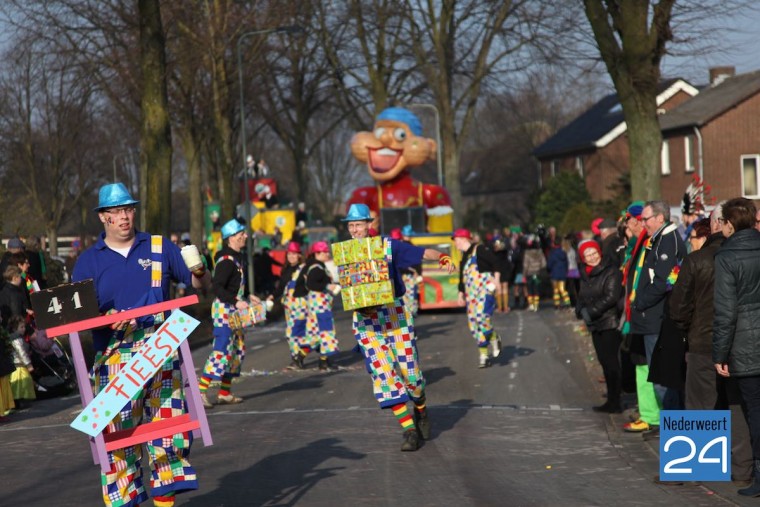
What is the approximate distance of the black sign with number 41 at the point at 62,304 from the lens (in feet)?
22.5

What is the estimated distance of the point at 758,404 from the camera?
318 inches

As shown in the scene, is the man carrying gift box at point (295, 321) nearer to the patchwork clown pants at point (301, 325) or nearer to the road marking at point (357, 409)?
the patchwork clown pants at point (301, 325)

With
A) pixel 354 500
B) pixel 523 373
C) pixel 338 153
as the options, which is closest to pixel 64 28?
pixel 523 373

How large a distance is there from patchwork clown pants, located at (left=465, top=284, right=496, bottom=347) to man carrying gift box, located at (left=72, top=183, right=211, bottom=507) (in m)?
9.72

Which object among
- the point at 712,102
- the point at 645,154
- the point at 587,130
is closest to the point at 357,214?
the point at 645,154

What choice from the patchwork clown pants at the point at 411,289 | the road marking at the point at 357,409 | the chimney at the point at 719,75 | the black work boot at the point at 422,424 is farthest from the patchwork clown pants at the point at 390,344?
the chimney at the point at 719,75

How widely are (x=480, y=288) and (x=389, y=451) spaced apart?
7.07 meters

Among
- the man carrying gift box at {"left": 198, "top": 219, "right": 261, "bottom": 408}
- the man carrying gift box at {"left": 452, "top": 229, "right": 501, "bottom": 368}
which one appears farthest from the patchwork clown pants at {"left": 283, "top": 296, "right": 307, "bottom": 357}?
the man carrying gift box at {"left": 198, "top": 219, "right": 261, "bottom": 408}

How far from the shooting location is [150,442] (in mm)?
7133

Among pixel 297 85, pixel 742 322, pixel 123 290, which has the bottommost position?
pixel 742 322

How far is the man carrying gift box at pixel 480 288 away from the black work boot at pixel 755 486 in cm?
858

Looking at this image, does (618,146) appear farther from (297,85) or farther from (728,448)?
(728,448)

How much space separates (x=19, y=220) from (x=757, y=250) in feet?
111

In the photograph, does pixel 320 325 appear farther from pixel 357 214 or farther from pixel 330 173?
pixel 330 173
